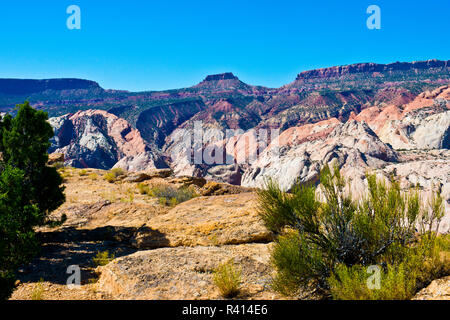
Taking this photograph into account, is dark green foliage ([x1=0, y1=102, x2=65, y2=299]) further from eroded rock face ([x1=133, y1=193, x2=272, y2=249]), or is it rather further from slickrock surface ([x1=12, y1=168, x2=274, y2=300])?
eroded rock face ([x1=133, y1=193, x2=272, y2=249])

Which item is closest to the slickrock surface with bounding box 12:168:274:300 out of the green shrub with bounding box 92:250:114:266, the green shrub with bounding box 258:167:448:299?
the green shrub with bounding box 92:250:114:266

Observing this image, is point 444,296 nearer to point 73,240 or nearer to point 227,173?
point 73,240

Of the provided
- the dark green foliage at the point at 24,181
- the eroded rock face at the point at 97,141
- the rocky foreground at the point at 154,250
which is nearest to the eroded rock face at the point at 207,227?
the rocky foreground at the point at 154,250

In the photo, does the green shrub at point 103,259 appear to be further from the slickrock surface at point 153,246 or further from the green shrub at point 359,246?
the green shrub at point 359,246

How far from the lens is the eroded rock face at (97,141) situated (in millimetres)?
104625

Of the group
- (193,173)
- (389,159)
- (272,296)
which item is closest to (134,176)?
(272,296)

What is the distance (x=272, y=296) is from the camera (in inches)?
186

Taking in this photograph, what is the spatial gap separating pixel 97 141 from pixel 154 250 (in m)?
122

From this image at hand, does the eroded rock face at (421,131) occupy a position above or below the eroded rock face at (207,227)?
above

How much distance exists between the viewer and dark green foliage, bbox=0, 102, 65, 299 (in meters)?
5.73

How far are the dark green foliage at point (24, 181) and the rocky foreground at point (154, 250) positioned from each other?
0.99m

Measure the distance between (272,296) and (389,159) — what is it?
66287mm

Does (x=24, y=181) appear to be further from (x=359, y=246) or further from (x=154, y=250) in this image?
(x=359, y=246)

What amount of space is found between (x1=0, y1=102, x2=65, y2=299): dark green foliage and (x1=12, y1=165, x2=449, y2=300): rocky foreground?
0.99 metres
